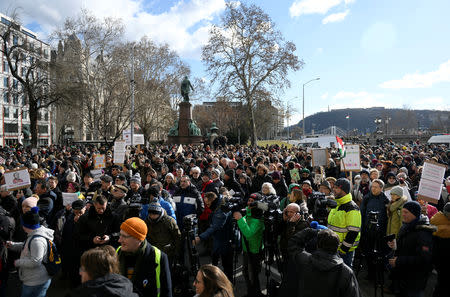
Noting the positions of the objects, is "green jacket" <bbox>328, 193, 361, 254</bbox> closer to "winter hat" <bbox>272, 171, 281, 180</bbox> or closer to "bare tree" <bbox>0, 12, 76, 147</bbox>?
"winter hat" <bbox>272, 171, 281, 180</bbox>

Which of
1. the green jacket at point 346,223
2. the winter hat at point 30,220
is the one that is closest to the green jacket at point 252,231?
the green jacket at point 346,223

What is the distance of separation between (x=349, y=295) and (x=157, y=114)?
147 feet

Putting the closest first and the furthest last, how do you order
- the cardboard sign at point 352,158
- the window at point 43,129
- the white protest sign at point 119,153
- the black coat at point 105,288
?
1. the black coat at point 105,288
2. the cardboard sign at point 352,158
3. the white protest sign at point 119,153
4. the window at point 43,129

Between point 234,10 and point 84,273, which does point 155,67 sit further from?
point 84,273

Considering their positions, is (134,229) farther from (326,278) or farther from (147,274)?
(326,278)

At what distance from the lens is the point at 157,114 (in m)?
45.8

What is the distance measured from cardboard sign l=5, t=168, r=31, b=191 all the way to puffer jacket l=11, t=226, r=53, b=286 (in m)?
3.32

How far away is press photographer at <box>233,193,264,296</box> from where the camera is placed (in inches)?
177

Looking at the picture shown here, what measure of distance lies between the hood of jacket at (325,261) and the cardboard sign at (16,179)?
5.98m

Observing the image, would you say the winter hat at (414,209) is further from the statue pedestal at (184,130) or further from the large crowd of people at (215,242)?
the statue pedestal at (184,130)

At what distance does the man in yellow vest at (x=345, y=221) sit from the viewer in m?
4.28

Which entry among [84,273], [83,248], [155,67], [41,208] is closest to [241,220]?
[83,248]

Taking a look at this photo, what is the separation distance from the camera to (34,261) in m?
3.50

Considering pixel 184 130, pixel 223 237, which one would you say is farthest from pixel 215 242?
pixel 184 130
